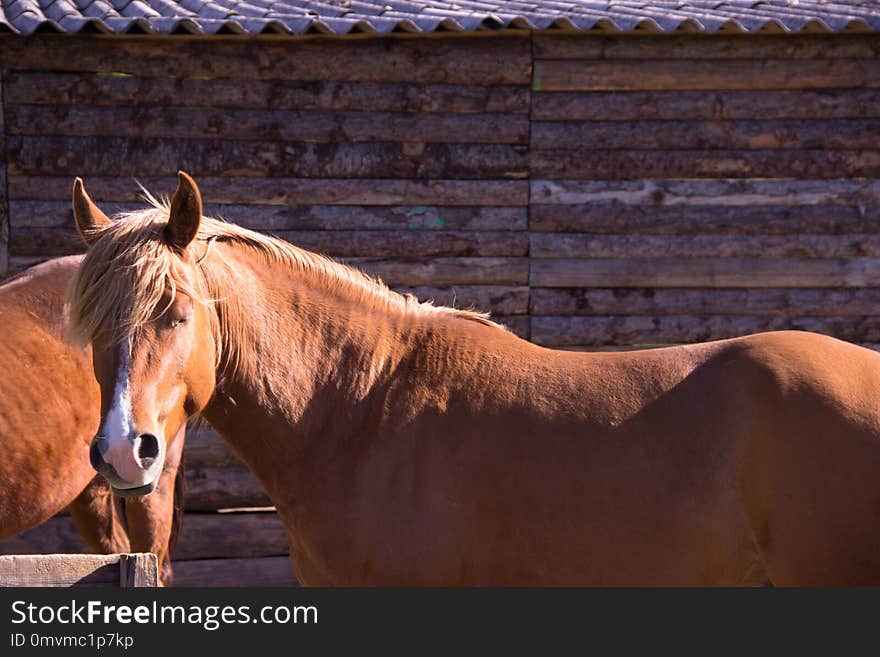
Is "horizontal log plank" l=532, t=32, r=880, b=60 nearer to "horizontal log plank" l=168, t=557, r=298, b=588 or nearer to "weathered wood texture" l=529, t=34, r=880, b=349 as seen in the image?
"weathered wood texture" l=529, t=34, r=880, b=349

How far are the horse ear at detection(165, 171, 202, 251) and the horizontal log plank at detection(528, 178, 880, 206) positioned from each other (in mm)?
3380

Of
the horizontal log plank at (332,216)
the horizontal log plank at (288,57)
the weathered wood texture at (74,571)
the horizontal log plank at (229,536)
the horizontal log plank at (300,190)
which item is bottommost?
the horizontal log plank at (229,536)

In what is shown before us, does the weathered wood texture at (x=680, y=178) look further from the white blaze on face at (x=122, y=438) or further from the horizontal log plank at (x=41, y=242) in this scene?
the white blaze on face at (x=122, y=438)

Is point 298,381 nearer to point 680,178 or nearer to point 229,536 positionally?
point 229,536

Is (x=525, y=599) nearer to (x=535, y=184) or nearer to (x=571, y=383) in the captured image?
(x=571, y=383)

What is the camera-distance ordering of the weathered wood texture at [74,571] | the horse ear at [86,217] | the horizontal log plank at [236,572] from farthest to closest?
the horizontal log plank at [236,572], the horse ear at [86,217], the weathered wood texture at [74,571]

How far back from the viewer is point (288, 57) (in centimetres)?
563

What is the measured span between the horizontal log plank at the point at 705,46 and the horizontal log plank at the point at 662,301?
148 cm

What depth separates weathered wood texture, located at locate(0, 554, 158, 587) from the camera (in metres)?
2.11

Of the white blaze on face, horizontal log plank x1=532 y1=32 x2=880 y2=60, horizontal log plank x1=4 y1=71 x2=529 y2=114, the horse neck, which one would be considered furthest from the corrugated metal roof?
the white blaze on face

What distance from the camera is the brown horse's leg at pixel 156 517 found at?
4348mm

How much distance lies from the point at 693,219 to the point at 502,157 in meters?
1.27

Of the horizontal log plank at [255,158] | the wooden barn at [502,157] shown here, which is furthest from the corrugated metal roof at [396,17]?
the horizontal log plank at [255,158]

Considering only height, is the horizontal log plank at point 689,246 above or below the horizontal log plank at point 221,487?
above
